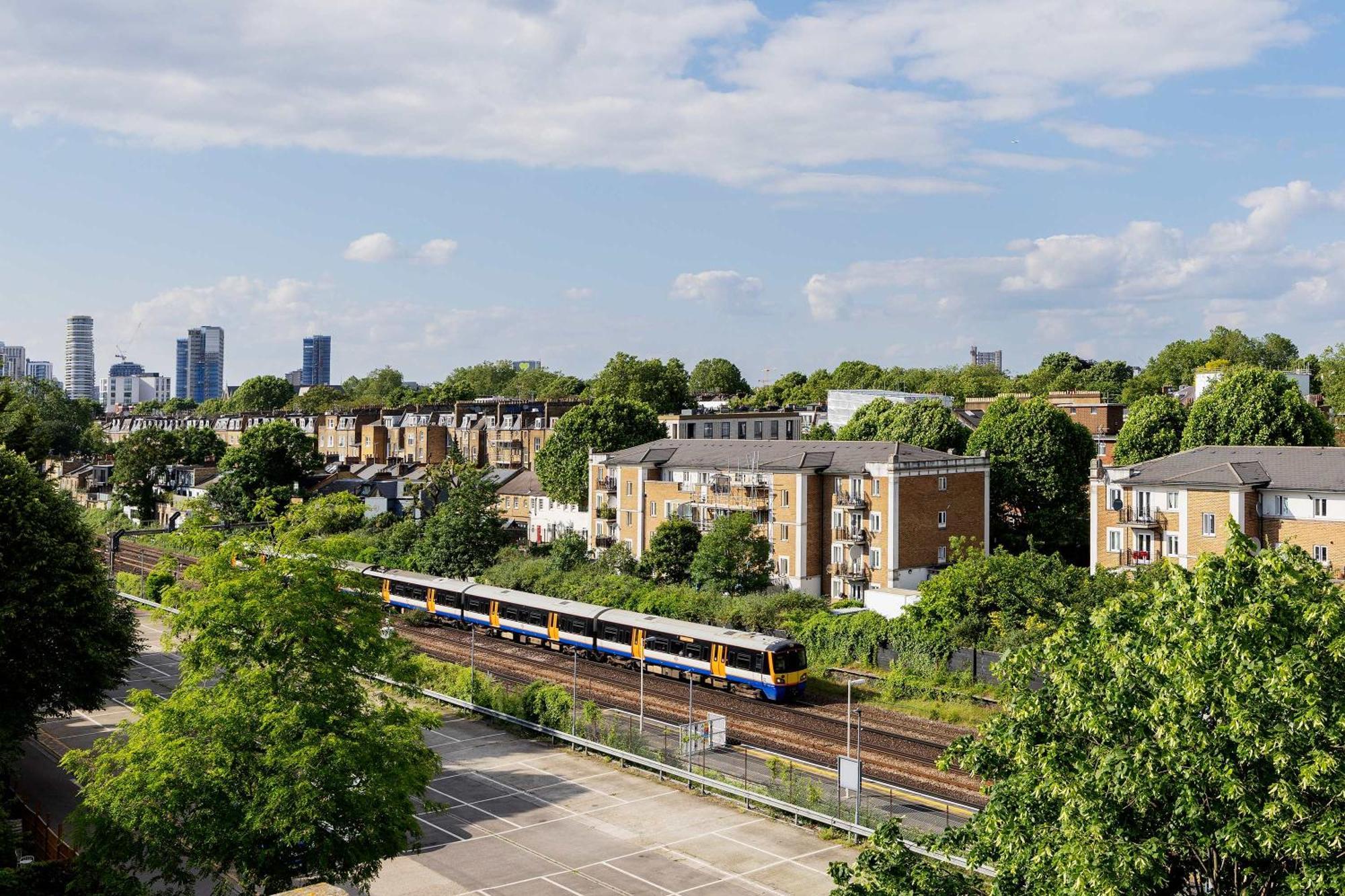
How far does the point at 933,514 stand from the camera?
234 feet

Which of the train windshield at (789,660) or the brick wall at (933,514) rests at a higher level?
the brick wall at (933,514)

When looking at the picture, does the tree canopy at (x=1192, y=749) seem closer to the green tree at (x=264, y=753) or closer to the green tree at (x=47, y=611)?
the green tree at (x=264, y=753)

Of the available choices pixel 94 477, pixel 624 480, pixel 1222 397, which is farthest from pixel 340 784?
pixel 94 477

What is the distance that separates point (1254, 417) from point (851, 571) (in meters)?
31.4

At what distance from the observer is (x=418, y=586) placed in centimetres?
7619

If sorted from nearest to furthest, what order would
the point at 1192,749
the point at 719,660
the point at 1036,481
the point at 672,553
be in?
the point at 1192,749, the point at 719,660, the point at 672,553, the point at 1036,481

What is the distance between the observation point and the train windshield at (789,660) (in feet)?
174

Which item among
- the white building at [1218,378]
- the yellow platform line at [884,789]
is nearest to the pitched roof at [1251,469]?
the yellow platform line at [884,789]

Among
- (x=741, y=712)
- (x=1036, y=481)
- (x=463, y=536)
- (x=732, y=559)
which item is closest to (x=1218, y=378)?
(x=1036, y=481)

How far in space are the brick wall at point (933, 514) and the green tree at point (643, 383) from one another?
71594mm

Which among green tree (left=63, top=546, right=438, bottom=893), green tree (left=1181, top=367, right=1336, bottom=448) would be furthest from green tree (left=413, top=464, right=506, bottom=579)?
green tree (left=63, top=546, right=438, bottom=893)

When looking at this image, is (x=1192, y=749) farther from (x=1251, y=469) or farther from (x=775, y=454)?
(x=775, y=454)

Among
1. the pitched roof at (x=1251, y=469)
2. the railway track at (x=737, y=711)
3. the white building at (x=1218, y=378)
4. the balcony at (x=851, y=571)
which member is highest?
the white building at (x=1218, y=378)

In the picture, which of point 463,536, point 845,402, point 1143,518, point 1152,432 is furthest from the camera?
point 845,402
